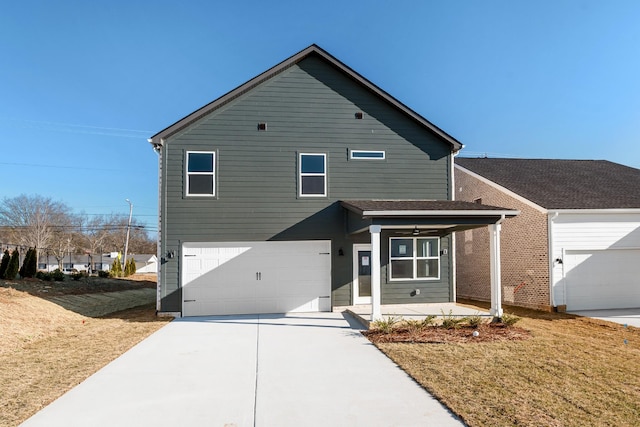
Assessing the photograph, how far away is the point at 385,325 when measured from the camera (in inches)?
341

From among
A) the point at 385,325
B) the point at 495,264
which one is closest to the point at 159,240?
the point at 385,325

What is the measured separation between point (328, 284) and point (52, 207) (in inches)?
1865

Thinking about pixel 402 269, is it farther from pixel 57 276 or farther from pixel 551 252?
pixel 57 276

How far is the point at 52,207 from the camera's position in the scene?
47500 millimetres

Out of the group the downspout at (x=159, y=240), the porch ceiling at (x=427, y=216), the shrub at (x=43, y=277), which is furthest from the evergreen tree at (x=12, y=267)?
the porch ceiling at (x=427, y=216)

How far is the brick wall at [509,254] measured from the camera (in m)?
12.7

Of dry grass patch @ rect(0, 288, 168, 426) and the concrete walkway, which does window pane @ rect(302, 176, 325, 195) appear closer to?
dry grass patch @ rect(0, 288, 168, 426)

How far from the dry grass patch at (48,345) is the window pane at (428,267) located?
736 cm

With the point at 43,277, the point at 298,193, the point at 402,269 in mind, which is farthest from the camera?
the point at 43,277

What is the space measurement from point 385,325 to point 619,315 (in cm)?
749

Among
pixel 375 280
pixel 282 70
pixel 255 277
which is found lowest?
pixel 255 277

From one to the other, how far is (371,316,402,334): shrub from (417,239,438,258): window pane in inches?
145

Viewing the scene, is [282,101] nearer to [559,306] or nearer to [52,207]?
[559,306]

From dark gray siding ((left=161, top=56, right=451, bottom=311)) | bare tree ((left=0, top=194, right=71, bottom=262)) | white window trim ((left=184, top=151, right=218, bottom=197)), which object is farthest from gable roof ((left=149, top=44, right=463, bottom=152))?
bare tree ((left=0, top=194, right=71, bottom=262))
